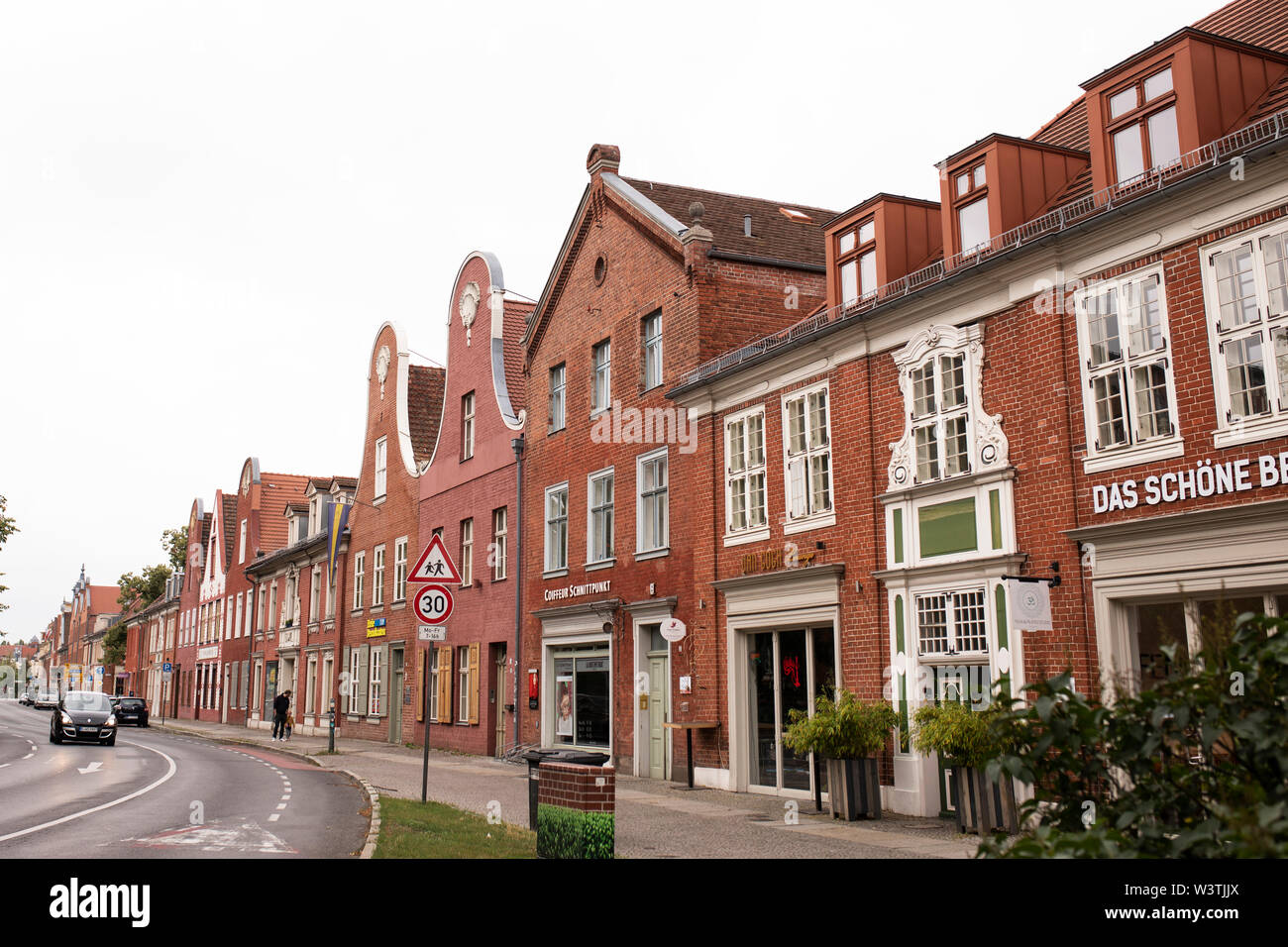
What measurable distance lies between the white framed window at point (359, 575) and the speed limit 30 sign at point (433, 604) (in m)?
24.1

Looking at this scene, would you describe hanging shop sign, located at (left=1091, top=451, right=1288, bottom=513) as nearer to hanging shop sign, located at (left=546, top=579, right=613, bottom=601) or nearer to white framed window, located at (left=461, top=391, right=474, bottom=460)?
hanging shop sign, located at (left=546, top=579, right=613, bottom=601)

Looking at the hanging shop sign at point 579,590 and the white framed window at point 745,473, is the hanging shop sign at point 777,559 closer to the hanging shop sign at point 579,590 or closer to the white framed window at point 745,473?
the white framed window at point 745,473

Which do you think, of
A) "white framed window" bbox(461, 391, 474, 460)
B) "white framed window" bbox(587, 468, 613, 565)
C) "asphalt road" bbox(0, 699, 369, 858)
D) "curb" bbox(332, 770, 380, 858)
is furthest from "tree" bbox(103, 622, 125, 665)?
"curb" bbox(332, 770, 380, 858)

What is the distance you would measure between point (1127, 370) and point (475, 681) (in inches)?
A: 806

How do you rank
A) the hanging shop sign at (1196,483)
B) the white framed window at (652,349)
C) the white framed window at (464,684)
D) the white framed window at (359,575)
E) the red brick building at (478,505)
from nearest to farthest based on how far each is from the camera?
the hanging shop sign at (1196,483) → the white framed window at (652,349) → the red brick building at (478,505) → the white framed window at (464,684) → the white framed window at (359,575)

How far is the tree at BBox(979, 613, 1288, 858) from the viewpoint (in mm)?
4113

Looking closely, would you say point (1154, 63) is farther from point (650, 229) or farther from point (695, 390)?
point (650, 229)

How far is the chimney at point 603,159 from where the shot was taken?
2475cm

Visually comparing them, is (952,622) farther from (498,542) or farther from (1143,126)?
(498,542)

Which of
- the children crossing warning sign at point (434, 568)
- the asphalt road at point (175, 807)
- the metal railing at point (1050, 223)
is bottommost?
the asphalt road at point (175, 807)

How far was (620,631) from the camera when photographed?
21812 millimetres

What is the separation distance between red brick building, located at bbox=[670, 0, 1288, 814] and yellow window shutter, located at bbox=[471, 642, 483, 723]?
1150 centimetres

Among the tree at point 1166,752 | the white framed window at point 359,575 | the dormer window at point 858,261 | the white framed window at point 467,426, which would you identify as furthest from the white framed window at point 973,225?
the white framed window at point 359,575

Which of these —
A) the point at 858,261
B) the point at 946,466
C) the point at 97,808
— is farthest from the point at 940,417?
the point at 97,808
